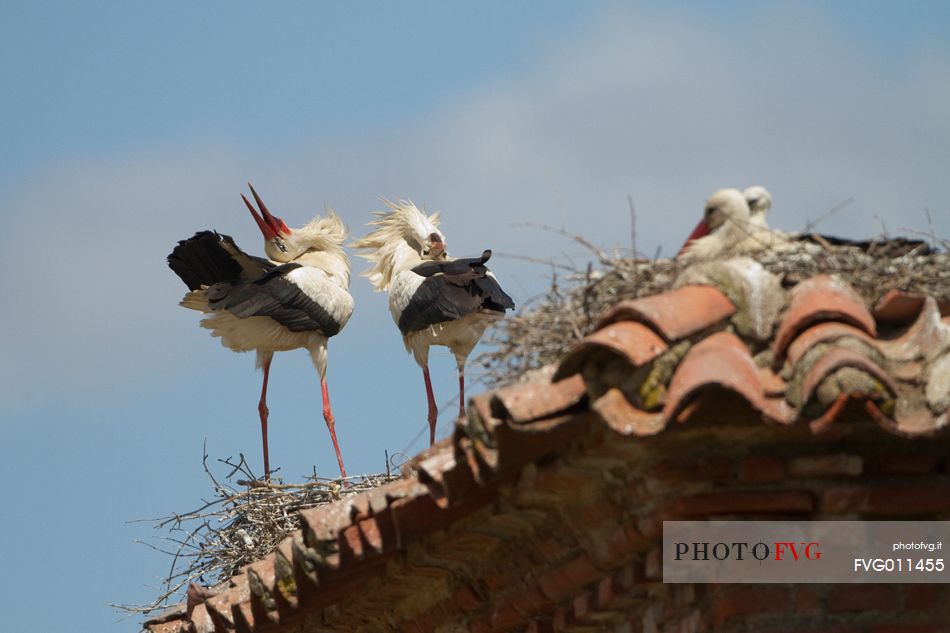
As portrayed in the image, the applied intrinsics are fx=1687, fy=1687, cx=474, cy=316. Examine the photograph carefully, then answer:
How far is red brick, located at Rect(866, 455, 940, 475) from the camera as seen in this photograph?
3.82m

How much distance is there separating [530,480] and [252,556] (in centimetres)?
481

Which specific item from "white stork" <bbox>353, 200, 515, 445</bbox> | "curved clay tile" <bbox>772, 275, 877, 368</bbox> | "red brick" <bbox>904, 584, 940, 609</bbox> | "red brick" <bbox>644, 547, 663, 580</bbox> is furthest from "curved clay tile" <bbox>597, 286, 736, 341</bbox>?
"white stork" <bbox>353, 200, 515, 445</bbox>

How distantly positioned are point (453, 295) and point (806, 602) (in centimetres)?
713

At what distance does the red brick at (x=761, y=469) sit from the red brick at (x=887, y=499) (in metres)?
0.12

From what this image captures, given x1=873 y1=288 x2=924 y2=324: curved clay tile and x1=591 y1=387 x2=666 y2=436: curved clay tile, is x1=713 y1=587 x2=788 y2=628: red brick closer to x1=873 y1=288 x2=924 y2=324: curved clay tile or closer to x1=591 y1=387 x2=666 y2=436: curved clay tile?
x1=591 y1=387 x2=666 y2=436: curved clay tile

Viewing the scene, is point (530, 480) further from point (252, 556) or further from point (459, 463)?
point (252, 556)

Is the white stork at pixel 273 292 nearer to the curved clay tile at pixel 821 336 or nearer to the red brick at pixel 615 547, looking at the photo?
the red brick at pixel 615 547

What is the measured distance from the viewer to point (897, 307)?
3771 millimetres

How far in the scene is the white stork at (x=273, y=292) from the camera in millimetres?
11688

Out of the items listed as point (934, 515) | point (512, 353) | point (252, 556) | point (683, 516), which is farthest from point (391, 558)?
point (252, 556)

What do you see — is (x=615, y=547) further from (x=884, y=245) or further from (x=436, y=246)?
(x=436, y=246)

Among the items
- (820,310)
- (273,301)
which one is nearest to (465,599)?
(820,310)

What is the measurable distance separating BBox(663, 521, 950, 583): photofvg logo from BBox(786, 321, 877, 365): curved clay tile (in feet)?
1.42

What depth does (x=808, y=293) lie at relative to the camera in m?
3.79
